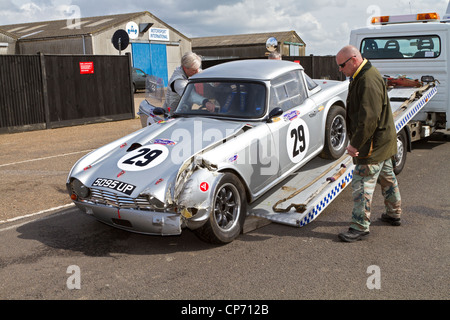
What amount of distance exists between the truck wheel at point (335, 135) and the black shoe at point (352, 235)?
2.06 m

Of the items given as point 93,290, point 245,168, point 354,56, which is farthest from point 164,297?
point 354,56

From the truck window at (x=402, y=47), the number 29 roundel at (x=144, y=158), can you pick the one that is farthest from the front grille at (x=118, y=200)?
the truck window at (x=402, y=47)

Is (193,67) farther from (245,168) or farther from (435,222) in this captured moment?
(435,222)

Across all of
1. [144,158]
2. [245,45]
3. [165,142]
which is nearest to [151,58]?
[245,45]

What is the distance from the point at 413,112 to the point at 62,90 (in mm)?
11918

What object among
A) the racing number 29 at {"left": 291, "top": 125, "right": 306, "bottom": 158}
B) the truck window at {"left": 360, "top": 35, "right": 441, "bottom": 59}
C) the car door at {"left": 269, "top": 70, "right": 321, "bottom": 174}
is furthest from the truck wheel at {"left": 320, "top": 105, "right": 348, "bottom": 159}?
the truck window at {"left": 360, "top": 35, "right": 441, "bottom": 59}

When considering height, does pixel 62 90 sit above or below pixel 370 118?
above

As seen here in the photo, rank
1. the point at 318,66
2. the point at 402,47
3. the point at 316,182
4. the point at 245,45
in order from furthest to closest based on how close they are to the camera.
Answer: the point at 245,45
the point at 318,66
the point at 402,47
the point at 316,182

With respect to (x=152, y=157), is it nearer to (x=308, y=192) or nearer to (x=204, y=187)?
(x=204, y=187)

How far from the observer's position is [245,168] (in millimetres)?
5379

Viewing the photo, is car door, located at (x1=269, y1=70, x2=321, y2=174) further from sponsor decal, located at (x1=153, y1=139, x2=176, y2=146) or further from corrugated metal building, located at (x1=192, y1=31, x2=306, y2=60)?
corrugated metal building, located at (x1=192, y1=31, x2=306, y2=60)

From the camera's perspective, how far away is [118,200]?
4902 millimetres

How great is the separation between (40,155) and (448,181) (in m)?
8.54

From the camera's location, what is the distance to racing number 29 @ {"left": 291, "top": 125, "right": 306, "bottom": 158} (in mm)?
6203
